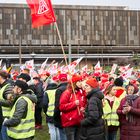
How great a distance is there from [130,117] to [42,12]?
9.88ft

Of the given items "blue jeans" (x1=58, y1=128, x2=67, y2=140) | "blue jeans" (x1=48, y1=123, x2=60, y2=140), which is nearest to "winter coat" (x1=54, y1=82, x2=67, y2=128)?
"blue jeans" (x1=58, y1=128, x2=67, y2=140)

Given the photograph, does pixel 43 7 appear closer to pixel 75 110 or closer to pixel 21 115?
pixel 75 110

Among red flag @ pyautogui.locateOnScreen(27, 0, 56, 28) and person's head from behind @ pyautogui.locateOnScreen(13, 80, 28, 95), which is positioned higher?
red flag @ pyautogui.locateOnScreen(27, 0, 56, 28)

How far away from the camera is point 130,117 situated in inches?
273

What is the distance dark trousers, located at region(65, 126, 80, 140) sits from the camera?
7431 millimetres

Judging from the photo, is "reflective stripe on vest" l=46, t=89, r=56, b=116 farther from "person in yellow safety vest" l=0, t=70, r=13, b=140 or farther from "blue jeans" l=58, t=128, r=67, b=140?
"person in yellow safety vest" l=0, t=70, r=13, b=140

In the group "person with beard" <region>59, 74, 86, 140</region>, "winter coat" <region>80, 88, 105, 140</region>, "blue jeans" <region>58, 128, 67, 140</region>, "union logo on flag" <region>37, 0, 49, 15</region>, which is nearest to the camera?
"winter coat" <region>80, 88, 105, 140</region>

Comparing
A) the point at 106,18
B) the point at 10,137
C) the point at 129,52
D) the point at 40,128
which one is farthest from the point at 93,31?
the point at 10,137

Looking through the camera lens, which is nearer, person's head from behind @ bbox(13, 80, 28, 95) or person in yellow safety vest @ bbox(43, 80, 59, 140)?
person's head from behind @ bbox(13, 80, 28, 95)

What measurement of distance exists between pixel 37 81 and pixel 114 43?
273ft

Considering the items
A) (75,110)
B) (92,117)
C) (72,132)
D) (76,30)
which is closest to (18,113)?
(92,117)

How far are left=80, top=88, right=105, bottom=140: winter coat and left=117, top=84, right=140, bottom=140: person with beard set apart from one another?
442 mm

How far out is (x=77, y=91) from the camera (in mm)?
7371

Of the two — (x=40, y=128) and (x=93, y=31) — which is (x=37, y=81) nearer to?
(x=40, y=128)
